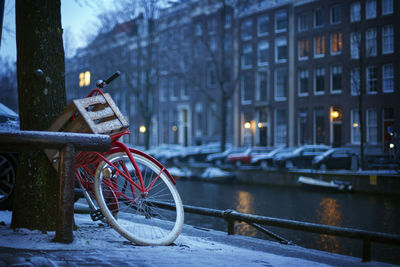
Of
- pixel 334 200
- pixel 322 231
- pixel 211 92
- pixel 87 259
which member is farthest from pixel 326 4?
pixel 87 259

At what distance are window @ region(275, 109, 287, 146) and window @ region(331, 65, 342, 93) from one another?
5.93m

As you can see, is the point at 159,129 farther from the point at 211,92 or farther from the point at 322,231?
the point at 322,231

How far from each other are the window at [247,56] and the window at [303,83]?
5.72m

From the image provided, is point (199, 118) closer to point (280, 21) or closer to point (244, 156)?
point (280, 21)

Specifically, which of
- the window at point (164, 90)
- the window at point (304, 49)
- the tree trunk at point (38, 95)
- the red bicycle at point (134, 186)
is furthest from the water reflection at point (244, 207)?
the window at point (164, 90)

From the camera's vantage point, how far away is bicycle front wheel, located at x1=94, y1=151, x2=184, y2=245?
412cm

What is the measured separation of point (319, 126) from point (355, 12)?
433 inches

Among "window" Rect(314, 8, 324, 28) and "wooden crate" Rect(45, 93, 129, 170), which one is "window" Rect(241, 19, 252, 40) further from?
"wooden crate" Rect(45, 93, 129, 170)

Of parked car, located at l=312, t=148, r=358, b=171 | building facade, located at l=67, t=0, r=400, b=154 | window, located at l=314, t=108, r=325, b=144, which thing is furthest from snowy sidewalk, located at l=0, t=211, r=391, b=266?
window, located at l=314, t=108, r=325, b=144

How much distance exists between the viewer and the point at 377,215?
47.8 ft

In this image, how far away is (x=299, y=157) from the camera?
2953 cm

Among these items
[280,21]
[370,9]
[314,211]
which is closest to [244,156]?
[280,21]

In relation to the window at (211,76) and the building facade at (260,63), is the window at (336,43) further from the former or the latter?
the window at (211,76)

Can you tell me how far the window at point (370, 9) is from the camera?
848 inches
